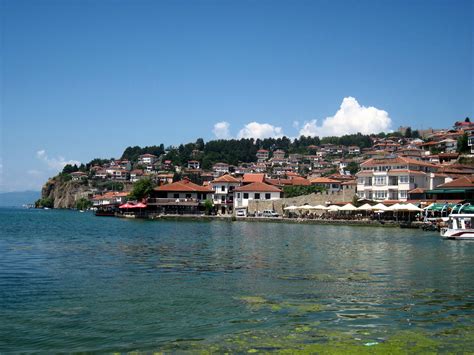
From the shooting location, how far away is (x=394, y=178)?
214 ft

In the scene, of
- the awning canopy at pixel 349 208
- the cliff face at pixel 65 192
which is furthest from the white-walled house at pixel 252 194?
the cliff face at pixel 65 192

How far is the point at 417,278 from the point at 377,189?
4897cm

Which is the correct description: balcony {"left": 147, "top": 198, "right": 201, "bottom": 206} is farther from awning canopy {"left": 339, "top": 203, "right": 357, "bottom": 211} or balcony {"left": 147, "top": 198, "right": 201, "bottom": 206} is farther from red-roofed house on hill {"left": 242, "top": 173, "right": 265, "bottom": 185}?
awning canopy {"left": 339, "top": 203, "right": 357, "bottom": 211}

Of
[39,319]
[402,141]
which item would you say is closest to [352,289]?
[39,319]

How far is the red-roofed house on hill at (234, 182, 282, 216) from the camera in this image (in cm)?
7644

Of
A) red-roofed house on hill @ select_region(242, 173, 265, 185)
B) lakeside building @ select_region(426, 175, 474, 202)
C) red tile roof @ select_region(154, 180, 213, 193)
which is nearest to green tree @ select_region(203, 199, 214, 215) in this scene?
red tile roof @ select_region(154, 180, 213, 193)

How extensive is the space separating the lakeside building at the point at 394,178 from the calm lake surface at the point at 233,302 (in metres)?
38.8

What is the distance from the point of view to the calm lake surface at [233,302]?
10.9m

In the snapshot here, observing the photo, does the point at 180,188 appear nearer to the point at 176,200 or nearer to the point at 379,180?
the point at 176,200

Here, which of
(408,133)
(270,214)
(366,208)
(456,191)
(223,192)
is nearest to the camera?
(456,191)

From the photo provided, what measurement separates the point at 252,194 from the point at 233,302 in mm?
62328

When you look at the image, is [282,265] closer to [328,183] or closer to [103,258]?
[103,258]

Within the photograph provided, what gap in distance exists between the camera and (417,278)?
63.3 ft

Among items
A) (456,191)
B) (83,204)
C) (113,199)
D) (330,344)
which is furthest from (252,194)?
(83,204)
